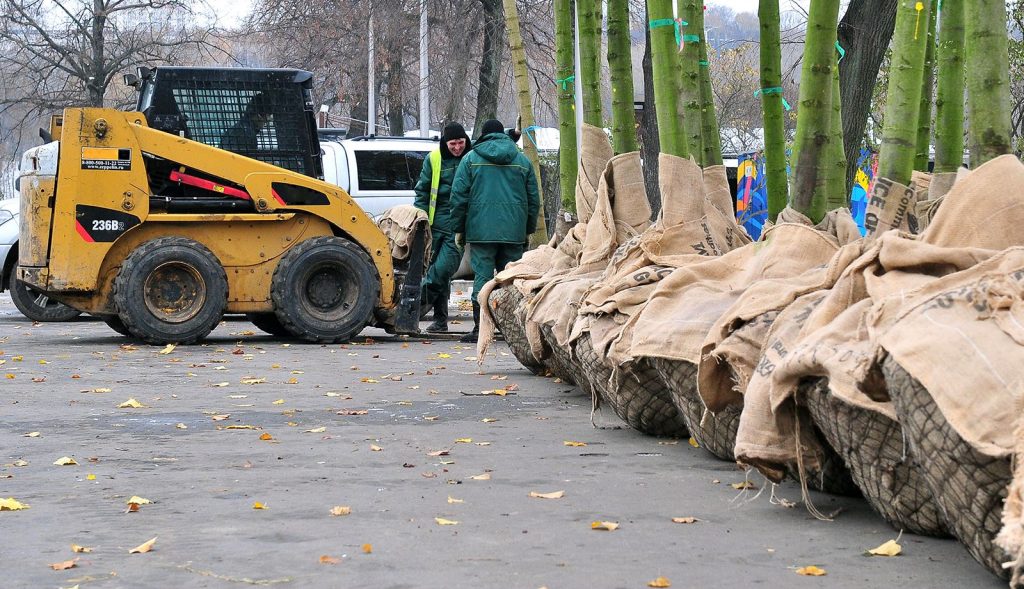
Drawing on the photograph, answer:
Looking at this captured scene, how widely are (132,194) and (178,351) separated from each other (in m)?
1.44

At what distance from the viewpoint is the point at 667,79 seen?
8.81m

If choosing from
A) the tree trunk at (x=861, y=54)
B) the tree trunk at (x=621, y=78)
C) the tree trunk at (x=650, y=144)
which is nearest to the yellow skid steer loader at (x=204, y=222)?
the tree trunk at (x=621, y=78)

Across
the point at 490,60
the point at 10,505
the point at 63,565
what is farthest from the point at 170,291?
the point at 490,60

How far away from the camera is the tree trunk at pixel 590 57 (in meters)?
11.5

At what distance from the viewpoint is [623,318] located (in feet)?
23.0

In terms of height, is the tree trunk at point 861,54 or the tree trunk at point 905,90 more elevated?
the tree trunk at point 861,54

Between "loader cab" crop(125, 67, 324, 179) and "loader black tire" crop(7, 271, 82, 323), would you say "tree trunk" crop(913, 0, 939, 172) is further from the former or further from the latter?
"loader black tire" crop(7, 271, 82, 323)

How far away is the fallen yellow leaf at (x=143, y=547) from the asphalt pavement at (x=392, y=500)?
18 millimetres

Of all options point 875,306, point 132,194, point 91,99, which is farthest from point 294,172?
point 91,99

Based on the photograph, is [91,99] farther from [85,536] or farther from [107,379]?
[85,536]

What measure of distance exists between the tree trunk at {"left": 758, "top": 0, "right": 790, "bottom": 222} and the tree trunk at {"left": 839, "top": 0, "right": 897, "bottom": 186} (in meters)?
3.56

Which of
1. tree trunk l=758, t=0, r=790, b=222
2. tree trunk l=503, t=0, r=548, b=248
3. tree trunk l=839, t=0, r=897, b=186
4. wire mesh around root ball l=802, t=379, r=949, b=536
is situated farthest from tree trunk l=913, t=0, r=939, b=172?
tree trunk l=503, t=0, r=548, b=248

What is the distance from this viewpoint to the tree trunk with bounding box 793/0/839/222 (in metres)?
7.07

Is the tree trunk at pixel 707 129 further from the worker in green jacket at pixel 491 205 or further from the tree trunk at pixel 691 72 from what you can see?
the worker in green jacket at pixel 491 205
